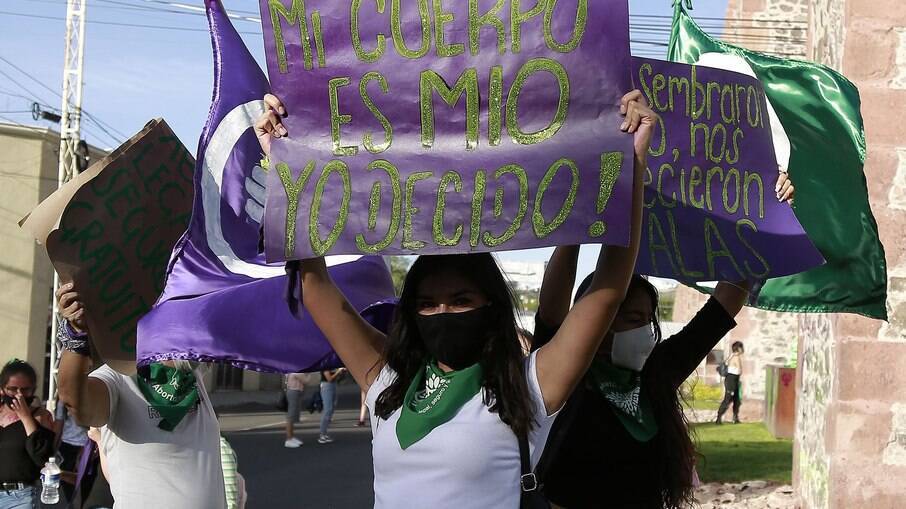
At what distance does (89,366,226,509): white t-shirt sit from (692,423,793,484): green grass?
15.7 ft

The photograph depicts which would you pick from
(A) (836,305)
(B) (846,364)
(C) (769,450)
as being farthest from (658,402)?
(C) (769,450)

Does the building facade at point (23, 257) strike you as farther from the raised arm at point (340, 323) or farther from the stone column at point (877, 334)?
the raised arm at point (340, 323)

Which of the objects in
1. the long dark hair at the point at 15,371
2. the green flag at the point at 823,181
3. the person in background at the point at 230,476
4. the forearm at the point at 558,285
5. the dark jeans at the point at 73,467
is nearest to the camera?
the forearm at the point at 558,285

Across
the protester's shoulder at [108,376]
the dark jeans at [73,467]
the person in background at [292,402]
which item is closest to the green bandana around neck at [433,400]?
the protester's shoulder at [108,376]

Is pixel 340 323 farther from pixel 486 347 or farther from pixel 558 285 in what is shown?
pixel 558 285

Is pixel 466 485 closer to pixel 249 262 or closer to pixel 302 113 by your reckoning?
pixel 302 113

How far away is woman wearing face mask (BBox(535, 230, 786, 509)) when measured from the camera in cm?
345

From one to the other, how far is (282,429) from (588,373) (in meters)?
18.3

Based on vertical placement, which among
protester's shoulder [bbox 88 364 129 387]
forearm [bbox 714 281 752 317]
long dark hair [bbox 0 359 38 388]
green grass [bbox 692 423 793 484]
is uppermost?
forearm [bbox 714 281 752 317]

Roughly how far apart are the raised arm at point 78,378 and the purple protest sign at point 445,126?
48.8 inches

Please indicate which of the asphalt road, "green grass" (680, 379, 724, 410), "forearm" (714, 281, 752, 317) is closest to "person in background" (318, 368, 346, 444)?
the asphalt road

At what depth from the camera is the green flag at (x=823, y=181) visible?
462cm

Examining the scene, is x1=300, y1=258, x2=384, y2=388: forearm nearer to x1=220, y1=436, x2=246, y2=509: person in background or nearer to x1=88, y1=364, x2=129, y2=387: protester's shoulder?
x1=88, y1=364, x2=129, y2=387: protester's shoulder

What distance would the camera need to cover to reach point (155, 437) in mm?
4426
